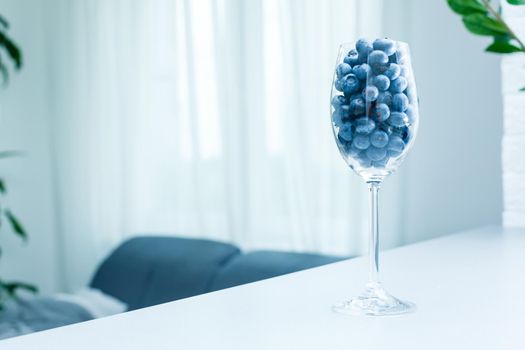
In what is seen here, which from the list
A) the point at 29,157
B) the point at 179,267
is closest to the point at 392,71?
the point at 179,267

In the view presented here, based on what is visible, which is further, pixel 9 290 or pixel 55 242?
pixel 55 242

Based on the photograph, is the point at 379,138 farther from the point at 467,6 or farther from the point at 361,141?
the point at 467,6

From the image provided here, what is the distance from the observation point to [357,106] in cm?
80

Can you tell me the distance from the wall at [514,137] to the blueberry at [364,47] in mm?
962

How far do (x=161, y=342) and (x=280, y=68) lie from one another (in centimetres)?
199

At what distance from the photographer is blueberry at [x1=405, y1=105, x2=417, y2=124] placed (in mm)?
813

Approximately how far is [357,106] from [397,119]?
0.16 feet

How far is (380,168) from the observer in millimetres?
830

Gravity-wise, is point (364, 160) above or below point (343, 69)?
below

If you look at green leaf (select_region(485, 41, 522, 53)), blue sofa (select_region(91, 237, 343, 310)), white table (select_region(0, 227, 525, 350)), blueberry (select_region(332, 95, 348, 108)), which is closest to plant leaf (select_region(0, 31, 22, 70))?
blue sofa (select_region(91, 237, 343, 310))

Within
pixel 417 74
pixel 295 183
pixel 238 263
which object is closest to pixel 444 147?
pixel 417 74

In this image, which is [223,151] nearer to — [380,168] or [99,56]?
[99,56]

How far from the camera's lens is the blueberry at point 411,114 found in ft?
2.67

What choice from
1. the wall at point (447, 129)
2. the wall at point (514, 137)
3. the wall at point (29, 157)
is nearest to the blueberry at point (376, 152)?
the wall at point (514, 137)
